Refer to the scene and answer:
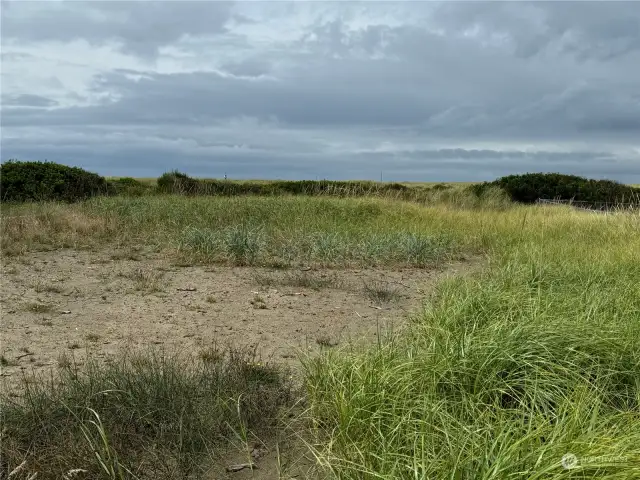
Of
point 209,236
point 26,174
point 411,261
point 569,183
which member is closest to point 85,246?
point 209,236

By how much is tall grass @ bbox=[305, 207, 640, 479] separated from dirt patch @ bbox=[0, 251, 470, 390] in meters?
0.71

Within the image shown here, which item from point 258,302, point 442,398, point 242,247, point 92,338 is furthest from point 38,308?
point 442,398

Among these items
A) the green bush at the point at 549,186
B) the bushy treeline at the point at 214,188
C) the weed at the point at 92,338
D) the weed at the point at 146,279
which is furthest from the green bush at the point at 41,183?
the green bush at the point at 549,186

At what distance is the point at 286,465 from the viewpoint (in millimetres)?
2635

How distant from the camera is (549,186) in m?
23.0

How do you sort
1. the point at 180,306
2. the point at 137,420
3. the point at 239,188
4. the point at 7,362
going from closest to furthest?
the point at 137,420, the point at 7,362, the point at 180,306, the point at 239,188

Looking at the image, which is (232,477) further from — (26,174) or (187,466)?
(26,174)

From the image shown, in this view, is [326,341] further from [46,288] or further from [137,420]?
[46,288]

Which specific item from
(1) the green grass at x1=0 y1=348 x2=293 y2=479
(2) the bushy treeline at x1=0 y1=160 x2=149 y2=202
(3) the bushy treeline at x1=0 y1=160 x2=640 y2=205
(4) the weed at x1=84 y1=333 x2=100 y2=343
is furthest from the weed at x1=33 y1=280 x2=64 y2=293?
(3) the bushy treeline at x1=0 y1=160 x2=640 y2=205

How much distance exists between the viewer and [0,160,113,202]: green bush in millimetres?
15211

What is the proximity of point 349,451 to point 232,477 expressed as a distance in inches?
20.8

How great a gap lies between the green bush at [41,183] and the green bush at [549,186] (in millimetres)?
13020

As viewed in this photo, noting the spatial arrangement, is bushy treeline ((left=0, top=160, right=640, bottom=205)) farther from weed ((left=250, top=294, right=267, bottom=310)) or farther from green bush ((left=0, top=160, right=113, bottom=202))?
weed ((left=250, top=294, right=267, bottom=310))

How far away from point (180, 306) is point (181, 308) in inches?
3.0
